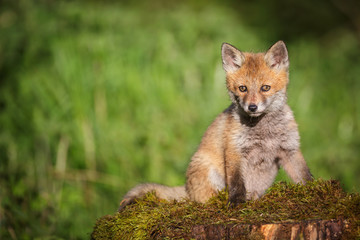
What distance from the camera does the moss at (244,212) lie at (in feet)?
11.8

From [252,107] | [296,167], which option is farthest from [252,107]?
[296,167]

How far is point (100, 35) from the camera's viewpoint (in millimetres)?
10781

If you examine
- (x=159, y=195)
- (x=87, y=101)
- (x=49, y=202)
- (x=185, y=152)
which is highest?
(x=87, y=101)

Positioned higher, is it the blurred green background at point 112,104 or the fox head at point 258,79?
the blurred green background at point 112,104

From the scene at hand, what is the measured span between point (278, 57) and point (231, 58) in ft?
1.85

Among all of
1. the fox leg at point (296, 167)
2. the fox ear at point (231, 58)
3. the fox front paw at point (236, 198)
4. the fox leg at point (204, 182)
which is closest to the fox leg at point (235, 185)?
the fox front paw at point (236, 198)

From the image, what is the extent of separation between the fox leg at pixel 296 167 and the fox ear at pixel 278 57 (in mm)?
1042

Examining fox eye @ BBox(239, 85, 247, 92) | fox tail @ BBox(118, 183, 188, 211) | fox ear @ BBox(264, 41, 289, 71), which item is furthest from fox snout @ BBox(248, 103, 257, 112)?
fox tail @ BBox(118, 183, 188, 211)

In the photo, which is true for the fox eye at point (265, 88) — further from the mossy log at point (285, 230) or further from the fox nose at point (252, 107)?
the mossy log at point (285, 230)

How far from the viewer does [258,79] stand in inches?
182

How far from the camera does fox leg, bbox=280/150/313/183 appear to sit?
4586 millimetres

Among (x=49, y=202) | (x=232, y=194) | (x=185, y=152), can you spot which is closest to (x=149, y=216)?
(x=232, y=194)

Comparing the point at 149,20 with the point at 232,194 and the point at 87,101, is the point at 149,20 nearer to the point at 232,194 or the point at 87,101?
the point at 87,101

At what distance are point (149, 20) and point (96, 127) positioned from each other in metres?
5.66
